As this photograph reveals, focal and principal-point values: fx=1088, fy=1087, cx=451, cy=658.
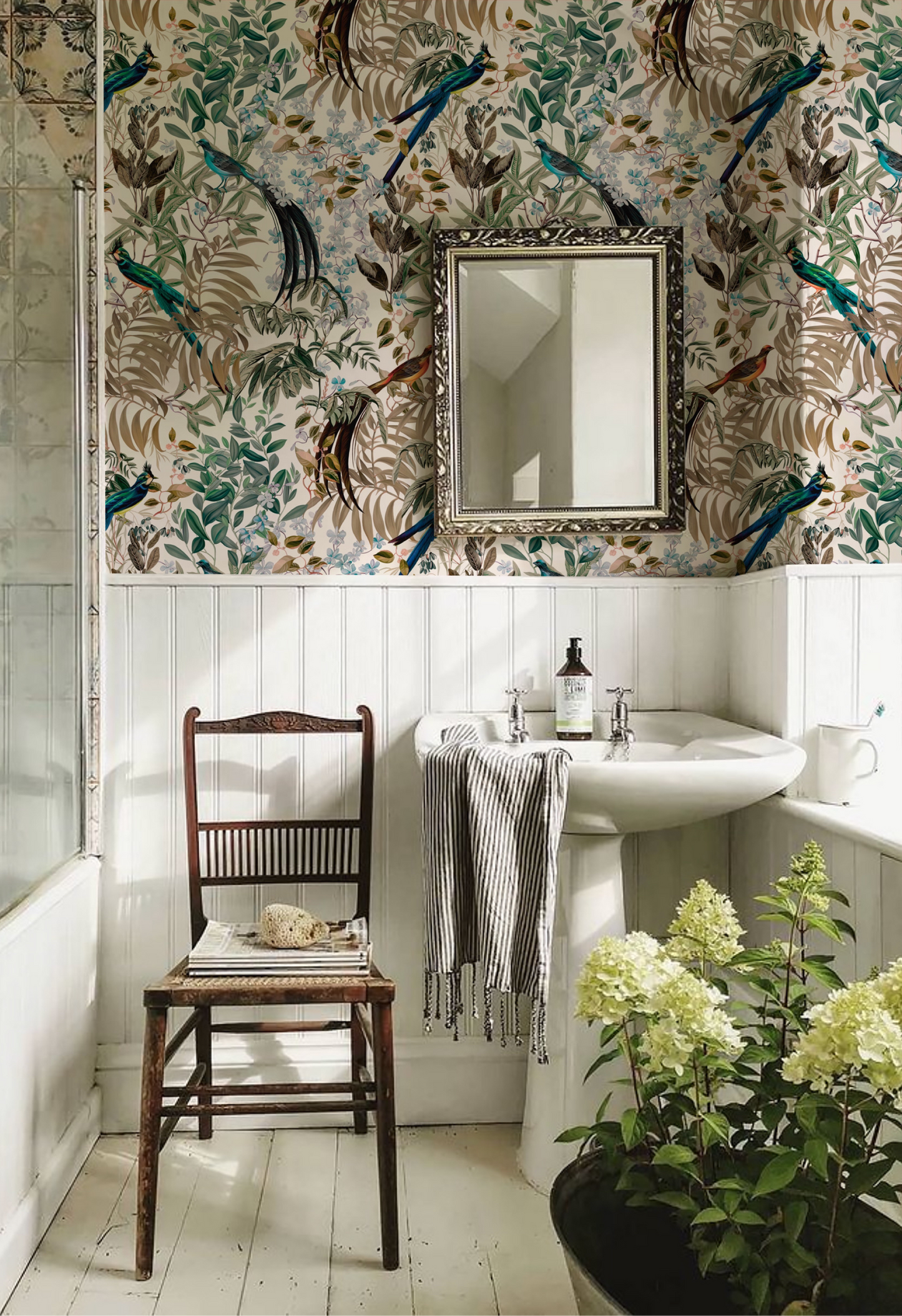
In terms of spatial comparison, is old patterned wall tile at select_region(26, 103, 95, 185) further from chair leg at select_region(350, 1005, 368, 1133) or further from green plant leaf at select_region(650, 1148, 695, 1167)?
green plant leaf at select_region(650, 1148, 695, 1167)

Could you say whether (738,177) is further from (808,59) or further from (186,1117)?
(186,1117)

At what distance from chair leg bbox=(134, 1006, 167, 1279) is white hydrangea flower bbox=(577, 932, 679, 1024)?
932mm

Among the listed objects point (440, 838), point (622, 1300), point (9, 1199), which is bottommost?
point (9, 1199)

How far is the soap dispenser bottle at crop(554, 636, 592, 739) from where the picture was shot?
221 cm

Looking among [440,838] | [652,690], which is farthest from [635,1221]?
[652,690]

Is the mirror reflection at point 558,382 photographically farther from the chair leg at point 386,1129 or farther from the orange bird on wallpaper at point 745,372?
the chair leg at point 386,1129

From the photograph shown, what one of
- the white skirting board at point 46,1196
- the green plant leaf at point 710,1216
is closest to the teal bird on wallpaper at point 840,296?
the green plant leaf at point 710,1216

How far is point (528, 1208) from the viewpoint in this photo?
6.44ft

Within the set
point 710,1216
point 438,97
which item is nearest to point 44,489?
point 438,97

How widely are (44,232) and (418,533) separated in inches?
36.1

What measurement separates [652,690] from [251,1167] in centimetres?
126

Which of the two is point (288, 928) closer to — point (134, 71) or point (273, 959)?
point (273, 959)

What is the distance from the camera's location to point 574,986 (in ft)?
6.47

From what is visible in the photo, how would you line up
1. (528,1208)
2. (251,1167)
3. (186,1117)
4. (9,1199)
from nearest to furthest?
(9,1199), (528,1208), (251,1167), (186,1117)
